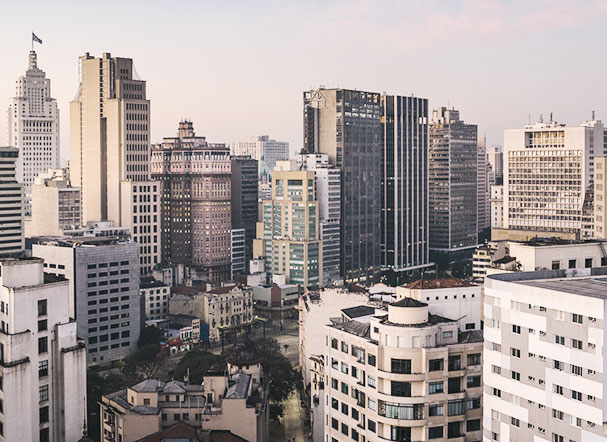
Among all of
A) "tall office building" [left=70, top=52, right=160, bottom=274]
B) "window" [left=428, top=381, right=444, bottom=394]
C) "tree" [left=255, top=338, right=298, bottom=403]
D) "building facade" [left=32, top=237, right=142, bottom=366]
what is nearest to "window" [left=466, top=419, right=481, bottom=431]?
"window" [left=428, top=381, right=444, bottom=394]

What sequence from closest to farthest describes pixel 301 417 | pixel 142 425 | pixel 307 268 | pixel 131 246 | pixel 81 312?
1. pixel 142 425
2. pixel 301 417
3. pixel 81 312
4. pixel 131 246
5. pixel 307 268

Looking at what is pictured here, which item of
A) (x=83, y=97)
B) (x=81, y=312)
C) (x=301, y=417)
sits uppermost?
(x=83, y=97)

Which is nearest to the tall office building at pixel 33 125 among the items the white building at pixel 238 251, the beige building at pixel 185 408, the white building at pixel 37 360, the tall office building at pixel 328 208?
the white building at pixel 238 251

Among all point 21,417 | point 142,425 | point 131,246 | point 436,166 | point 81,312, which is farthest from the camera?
point 436,166

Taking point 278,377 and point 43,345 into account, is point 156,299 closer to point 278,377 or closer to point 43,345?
point 278,377

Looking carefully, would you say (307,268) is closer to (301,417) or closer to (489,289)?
(301,417)

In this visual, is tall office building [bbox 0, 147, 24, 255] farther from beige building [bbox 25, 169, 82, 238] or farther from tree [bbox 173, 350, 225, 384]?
tree [bbox 173, 350, 225, 384]

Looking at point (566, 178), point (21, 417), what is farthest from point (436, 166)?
point (21, 417)

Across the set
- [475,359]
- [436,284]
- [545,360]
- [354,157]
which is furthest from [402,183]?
[545,360]
